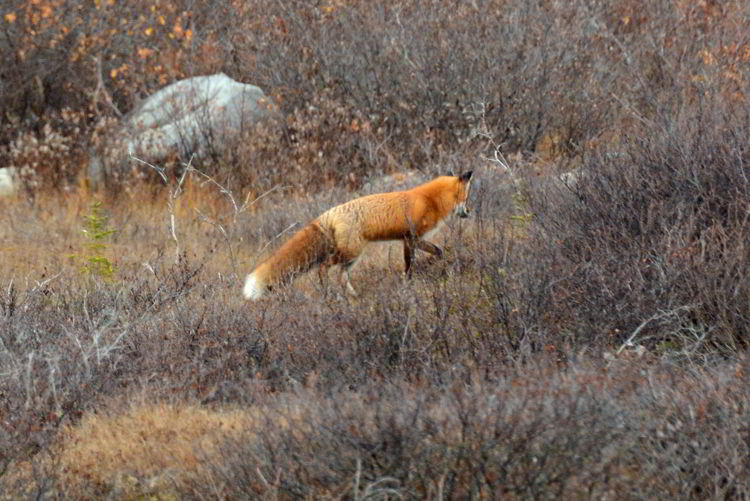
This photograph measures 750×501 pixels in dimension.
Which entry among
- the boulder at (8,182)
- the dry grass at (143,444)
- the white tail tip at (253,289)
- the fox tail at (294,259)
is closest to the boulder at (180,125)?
the boulder at (8,182)

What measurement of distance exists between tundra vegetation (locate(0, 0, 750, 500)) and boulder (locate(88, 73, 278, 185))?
24 centimetres

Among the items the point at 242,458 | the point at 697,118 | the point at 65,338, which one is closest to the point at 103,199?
the point at 65,338

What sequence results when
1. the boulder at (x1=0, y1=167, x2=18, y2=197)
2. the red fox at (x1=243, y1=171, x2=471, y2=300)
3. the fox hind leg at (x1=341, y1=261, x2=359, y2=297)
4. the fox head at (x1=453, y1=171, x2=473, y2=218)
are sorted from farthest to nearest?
the boulder at (x1=0, y1=167, x2=18, y2=197) → the fox head at (x1=453, y1=171, x2=473, y2=218) → the red fox at (x1=243, y1=171, x2=471, y2=300) → the fox hind leg at (x1=341, y1=261, x2=359, y2=297)

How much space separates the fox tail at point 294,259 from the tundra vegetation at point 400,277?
28 centimetres

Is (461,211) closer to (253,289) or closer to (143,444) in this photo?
(253,289)

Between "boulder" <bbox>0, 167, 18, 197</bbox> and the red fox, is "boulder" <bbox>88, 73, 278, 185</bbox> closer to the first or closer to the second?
"boulder" <bbox>0, 167, 18, 197</bbox>

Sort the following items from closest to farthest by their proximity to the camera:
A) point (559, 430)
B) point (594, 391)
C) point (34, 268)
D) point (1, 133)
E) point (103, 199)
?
1. point (559, 430)
2. point (594, 391)
3. point (34, 268)
4. point (103, 199)
5. point (1, 133)

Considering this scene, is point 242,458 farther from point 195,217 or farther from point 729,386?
point 195,217

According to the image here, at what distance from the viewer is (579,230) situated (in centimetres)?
798

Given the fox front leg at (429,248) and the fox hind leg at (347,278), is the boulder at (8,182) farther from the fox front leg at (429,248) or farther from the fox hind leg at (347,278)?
the fox front leg at (429,248)

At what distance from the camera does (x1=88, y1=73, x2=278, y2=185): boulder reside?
44.5ft

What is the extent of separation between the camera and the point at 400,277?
348 inches

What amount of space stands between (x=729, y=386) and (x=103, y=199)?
9.05 meters

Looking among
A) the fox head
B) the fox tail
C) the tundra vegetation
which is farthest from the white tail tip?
the fox head
